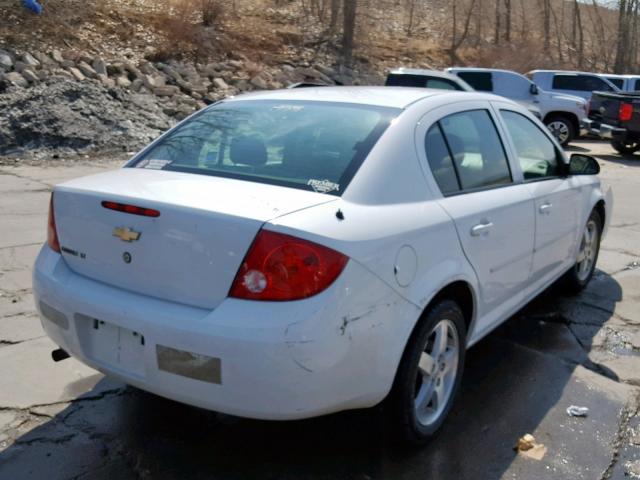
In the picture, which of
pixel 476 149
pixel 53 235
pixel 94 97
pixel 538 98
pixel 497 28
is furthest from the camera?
pixel 497 28

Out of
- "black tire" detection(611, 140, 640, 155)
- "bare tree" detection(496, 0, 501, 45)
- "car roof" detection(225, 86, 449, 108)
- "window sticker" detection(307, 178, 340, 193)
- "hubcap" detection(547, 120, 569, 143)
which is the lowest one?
"black tire" detection(611, 140, 640, 155)

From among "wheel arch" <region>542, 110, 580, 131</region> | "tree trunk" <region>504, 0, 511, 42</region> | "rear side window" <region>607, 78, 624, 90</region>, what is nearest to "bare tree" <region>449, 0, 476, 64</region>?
"tree trunk" <region>504, 0, 511, 42</region>

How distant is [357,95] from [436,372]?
1600 mm

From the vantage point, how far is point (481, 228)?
139 inches

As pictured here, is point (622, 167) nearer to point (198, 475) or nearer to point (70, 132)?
point (70, 132)

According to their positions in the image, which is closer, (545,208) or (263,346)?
(263,346)

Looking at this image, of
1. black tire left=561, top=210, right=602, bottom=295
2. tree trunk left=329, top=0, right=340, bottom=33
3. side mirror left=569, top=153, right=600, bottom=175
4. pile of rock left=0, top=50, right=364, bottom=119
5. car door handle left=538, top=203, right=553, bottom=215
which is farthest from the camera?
tree trunk left=329, top=0, right=340, bottom=33

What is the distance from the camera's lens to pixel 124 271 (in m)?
2.93

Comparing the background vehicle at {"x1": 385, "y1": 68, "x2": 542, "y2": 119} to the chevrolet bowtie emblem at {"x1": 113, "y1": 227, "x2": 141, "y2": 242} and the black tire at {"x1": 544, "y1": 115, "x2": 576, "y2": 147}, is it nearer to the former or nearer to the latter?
the black tire at {"x1": 544, "y1": 115, "x2": 576, "y2": 147}

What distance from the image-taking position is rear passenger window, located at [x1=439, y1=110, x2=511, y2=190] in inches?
145

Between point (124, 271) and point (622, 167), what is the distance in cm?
1475

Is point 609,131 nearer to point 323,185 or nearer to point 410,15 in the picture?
point 323,185

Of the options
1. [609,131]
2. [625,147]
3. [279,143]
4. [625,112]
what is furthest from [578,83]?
[279,143]

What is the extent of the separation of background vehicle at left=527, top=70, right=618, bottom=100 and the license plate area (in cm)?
1957
